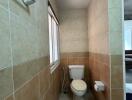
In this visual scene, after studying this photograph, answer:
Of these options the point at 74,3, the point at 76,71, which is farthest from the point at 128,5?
the point at 76,71

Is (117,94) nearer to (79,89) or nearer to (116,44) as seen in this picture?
(116,44)

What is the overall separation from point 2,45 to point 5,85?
197 millimetres

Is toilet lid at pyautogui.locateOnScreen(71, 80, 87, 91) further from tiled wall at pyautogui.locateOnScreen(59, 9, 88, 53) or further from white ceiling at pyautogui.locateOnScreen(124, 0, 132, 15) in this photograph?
white ceiling at pyautogui.locateOnScreen(124, 0, 132, 15)

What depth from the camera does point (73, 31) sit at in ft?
13.3

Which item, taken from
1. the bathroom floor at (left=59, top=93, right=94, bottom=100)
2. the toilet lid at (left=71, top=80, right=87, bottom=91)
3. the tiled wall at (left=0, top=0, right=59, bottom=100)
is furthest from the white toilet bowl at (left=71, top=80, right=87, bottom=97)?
the tiled wall at (left=0, top=0, right=59, bottom=100)

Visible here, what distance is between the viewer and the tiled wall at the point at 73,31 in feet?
13.3

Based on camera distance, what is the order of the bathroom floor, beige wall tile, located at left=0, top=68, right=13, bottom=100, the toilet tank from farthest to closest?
the toilet tank < the bathroom floor < beige wall tile, located at left=0, top=68, right=13, bottom=100

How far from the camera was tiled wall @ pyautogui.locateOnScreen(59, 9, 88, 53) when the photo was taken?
4.05 meters

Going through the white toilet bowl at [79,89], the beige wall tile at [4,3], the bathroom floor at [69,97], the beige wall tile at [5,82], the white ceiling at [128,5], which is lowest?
the bathroom floor at [69,97]

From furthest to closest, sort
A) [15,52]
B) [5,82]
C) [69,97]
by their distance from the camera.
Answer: [69,97] < [15,52] < [5,82]

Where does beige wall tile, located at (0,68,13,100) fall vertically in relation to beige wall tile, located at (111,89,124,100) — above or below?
above

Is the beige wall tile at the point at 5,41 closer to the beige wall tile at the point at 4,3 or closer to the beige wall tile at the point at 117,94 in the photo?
the beige wall tile at the point at 4,3

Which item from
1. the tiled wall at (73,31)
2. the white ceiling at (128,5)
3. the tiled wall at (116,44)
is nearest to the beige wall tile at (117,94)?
the tiled wall at (116,44)

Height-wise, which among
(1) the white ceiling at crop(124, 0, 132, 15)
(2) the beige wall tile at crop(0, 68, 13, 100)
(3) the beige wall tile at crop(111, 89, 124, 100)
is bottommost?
(3) the beige wall tile at crop(111, 89, 124, 100)
